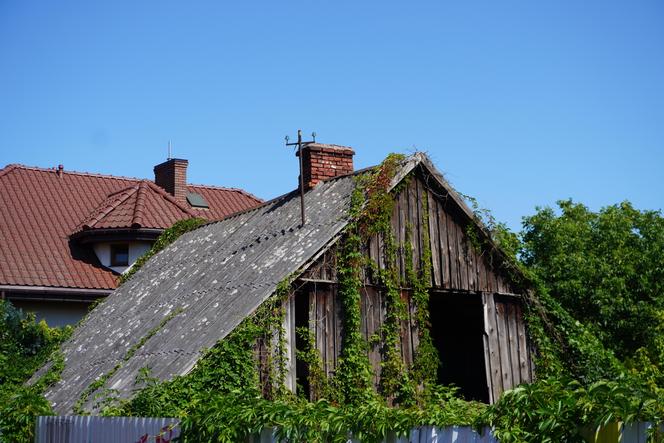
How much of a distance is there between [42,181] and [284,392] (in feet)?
80.9

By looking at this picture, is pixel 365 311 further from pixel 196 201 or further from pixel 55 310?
pixel 196 201

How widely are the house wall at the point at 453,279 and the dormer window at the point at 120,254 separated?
18539mm

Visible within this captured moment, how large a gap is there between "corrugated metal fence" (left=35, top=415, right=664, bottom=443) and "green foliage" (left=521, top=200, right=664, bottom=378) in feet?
65.9

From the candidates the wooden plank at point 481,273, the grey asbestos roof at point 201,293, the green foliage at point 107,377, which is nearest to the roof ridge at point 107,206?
the grey asbestos roof at point 201,293

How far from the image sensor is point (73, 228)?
3419cm

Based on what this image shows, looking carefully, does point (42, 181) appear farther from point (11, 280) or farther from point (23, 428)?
point (23, 428)

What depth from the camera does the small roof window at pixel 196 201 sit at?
1528 inches

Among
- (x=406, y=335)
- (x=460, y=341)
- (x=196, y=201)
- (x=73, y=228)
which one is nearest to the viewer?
(x=406, y=335)

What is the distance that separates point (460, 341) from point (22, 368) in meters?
9.98

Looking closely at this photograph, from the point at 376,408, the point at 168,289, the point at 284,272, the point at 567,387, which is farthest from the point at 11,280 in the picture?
the point at 567,387

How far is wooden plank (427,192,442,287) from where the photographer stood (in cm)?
1662

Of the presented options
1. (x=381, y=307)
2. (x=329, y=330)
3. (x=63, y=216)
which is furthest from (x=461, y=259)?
(x=63, y=216)

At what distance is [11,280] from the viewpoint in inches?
1172

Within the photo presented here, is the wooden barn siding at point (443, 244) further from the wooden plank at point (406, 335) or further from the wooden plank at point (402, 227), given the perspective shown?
the wooden plank at point (406, 335)
